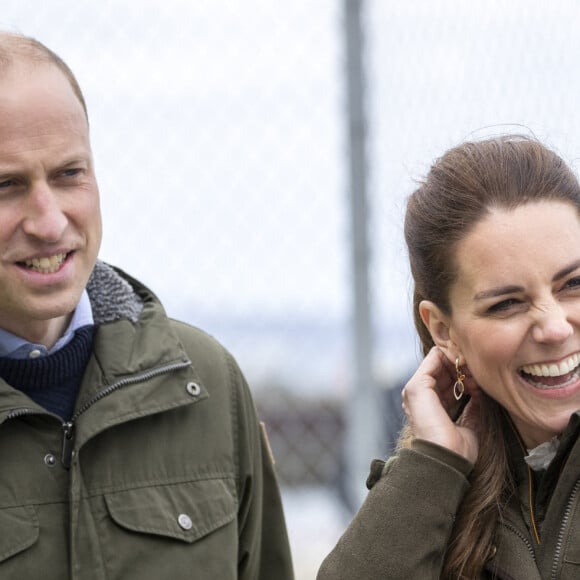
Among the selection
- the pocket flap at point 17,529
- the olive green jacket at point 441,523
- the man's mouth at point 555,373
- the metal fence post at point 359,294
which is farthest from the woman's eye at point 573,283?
the metal fence post at point 359,294

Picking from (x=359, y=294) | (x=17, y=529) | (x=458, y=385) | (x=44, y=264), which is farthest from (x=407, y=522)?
(x=359, y=294)

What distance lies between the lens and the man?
2.34 m

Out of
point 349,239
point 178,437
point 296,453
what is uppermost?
point 349,239

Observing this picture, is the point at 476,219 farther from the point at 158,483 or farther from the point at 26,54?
the point at 26,54

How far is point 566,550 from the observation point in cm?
224

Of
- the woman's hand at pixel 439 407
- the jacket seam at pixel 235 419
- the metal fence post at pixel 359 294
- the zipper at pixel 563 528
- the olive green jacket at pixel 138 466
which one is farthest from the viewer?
the metal fence post at pixel 359 294

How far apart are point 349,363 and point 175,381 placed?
1.21 metres

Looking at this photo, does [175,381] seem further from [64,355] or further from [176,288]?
[176,288]

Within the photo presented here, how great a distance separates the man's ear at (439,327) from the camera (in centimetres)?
252

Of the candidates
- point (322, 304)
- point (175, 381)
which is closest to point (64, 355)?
point (175, 381)

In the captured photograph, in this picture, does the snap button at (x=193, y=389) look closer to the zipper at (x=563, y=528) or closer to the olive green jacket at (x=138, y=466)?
the olive green jacket at (x=138, y=466)

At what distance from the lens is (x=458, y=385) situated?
8.42 feet

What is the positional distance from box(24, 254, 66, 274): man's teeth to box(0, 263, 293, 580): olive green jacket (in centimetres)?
23

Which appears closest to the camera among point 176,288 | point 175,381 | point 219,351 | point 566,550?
point 566,550
